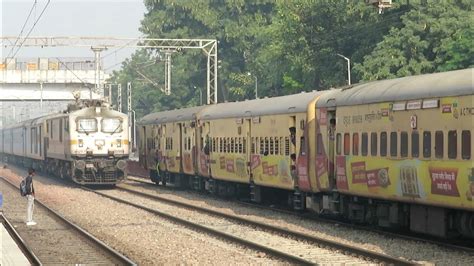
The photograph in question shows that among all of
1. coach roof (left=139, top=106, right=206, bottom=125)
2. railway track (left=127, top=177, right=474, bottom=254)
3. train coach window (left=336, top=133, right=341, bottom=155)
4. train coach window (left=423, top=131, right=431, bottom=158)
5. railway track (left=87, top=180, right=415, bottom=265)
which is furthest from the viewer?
coach roof (left=139, top=106, right=206, bottom=125)

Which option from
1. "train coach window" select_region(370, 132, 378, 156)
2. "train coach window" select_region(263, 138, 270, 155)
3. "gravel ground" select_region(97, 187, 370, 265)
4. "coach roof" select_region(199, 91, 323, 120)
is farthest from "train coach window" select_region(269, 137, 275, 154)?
"train coach window" select_region(370, 132, 378, 156)

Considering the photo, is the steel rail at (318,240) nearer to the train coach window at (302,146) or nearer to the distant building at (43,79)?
the train coach window at (302,146)

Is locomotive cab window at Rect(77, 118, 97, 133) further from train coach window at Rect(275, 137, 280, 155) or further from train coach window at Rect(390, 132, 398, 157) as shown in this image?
train coach window at Rect(390, 132, 398, 157)

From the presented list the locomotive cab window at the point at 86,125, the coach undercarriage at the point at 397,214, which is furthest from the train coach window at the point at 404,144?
the locomotive cab window at the point at 86,125

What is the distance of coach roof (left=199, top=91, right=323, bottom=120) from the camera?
1091 inches

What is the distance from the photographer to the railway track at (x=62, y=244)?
19469mm

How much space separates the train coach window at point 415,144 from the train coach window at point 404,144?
306 mm

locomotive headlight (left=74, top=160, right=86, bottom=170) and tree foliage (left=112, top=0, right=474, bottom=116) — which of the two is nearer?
locomotive headlight (left=74, top=160, right=86, bottom=170)

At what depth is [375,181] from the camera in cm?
2220

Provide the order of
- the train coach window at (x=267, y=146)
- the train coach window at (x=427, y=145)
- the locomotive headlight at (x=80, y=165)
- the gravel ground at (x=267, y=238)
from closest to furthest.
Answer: the gravel ground at (x=267, y=238) → the train coach window at (x=427, y=145) → the train coach window at (x=267, y=146) → the locomotive headlight at (x=80, y=165)

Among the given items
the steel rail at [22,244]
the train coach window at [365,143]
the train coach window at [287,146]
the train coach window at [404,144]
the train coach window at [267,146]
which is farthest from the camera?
the train coach window at [267,146]

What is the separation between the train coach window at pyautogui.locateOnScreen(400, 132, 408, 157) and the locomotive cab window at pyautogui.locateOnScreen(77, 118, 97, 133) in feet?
87.8

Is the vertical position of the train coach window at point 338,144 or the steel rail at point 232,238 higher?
the train coach window at point 338,144

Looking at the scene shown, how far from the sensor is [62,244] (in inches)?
888
